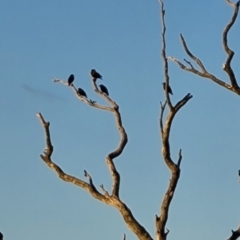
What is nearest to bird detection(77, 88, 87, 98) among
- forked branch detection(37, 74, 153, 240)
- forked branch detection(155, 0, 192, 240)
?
forked branch detection(37, 74, 153, 240)

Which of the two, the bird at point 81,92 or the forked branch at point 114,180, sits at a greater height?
the bird at point 81,92

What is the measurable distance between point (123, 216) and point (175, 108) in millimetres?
1379

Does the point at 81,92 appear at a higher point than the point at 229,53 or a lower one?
higher

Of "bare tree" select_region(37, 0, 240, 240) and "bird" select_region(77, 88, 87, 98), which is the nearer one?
"bare tree" select_region(37, 0, 240, 240)

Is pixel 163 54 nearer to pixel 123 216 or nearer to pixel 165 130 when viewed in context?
pixel 165 130

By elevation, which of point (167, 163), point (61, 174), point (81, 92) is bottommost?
point (167, 163)

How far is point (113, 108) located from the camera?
8594mm

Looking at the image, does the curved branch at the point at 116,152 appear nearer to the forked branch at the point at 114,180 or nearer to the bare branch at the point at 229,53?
the forked branch at the point at 114,180

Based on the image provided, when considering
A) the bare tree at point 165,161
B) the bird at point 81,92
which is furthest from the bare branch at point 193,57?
the bird at point 81,92

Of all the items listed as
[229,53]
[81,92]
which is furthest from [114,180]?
[81,92]

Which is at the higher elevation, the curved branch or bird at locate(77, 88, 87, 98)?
bird at locate(77, 88, 87, 98)

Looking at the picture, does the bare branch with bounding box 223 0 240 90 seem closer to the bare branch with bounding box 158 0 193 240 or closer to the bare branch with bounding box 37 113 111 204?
the bare branch with bounding box 158 0 193 240

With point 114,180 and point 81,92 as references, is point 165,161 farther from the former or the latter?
point 81,92

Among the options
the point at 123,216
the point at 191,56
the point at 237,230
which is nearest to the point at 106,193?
the point at 123,216
